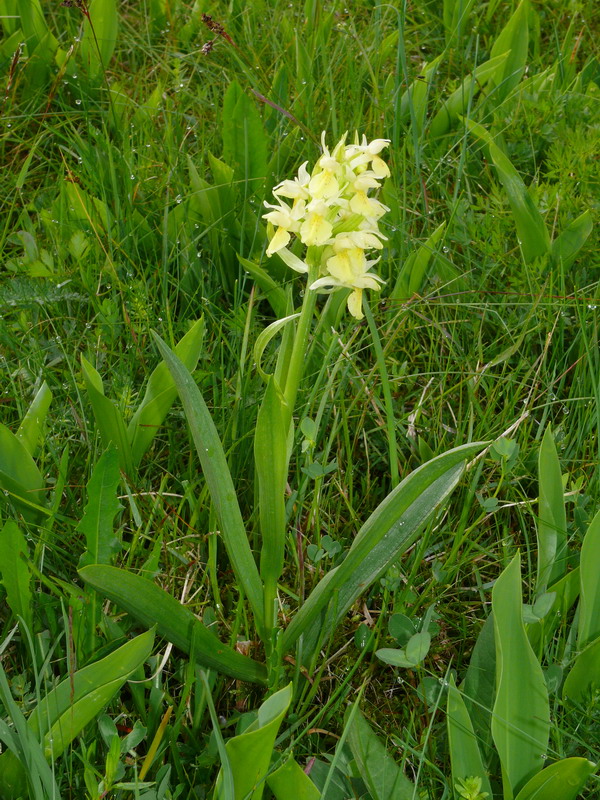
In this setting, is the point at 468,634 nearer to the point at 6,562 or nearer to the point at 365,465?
the point at 365,465

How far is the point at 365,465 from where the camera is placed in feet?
5.79

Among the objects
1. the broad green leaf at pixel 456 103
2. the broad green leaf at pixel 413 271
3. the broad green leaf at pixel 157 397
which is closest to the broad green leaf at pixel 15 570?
the broad green leaf at pixel 157 397

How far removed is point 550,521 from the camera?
1380mm

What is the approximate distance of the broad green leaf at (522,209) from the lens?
1979 mm

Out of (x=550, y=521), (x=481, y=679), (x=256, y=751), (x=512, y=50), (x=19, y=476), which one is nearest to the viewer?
(x=256, y=751)

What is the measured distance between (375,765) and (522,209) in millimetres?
1365

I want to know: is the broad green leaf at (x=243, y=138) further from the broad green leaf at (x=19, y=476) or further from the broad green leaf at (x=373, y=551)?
the broad green leaf at (x=373, y=551)

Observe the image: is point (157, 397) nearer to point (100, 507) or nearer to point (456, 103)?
point (100, 507)

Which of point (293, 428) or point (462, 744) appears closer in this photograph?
point (462, 744)

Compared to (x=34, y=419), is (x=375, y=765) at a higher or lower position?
lower

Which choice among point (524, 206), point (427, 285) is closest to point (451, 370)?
point (427, 285)

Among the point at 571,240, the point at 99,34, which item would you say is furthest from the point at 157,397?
the point at 99,34

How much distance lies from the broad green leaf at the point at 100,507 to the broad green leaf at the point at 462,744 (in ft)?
1.89

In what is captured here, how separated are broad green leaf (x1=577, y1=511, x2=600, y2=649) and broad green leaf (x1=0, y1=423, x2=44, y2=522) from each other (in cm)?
93
